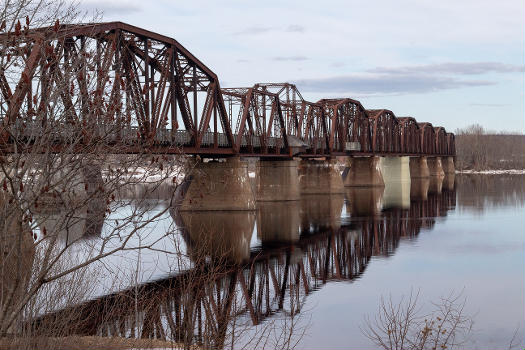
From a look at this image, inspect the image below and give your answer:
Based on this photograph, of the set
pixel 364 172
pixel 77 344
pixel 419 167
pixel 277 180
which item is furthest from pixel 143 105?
pixel 419 167

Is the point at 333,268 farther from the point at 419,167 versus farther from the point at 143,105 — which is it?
the point at 419,167

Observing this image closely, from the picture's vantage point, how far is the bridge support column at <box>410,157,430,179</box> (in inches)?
6973

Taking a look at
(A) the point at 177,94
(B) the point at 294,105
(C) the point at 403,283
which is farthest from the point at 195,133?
(B) the point at 294,105

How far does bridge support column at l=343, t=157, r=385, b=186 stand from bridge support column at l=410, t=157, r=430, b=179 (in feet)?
180

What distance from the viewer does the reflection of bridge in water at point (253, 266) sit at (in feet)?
55.8

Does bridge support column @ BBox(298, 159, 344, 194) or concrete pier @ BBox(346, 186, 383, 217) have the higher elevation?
bridge support column @ BBox(298, 159, 344, 194)

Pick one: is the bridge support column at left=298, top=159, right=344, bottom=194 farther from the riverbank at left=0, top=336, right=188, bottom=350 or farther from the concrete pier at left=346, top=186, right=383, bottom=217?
the riverbank at left=0, top=336, right=188, bottom=350

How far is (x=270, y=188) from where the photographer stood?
8350 centimetres

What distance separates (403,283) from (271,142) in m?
46.8

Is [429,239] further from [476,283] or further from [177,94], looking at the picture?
[177,94]

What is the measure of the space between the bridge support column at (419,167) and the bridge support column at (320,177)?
7888 cm

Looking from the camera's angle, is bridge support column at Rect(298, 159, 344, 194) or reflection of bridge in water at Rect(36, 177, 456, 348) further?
bridge support column at Rect(298, 159, 344, 194)

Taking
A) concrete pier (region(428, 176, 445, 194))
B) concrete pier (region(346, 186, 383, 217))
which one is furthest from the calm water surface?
concrete pier (region(428, 176, 445, 194))

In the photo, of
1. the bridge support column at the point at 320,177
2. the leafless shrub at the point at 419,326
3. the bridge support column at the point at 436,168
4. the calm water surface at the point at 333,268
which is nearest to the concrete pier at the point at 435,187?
the bridge support column at the point at 436,168
